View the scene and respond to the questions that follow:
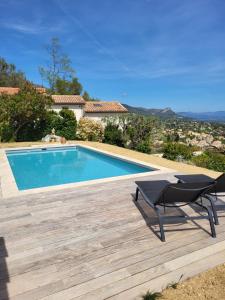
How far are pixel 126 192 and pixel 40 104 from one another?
1422cm

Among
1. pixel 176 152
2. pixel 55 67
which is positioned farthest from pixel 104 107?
pixel 55 67

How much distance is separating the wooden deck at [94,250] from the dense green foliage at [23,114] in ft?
43.3

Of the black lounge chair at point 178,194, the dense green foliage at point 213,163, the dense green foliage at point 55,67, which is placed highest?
the dense green foliage at point 55,67

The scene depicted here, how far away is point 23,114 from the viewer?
58.0 feet

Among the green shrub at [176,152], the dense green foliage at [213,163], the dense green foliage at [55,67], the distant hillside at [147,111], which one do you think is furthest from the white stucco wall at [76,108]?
the dense green foliage at [55,67]

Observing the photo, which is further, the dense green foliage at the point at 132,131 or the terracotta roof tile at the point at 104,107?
the terracotta roof tile at the point at 104,107

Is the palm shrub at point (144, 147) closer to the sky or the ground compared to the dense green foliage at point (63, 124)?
closer to the ground

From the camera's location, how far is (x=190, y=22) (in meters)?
15.3

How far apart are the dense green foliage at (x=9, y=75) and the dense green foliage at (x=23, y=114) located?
1169 inches

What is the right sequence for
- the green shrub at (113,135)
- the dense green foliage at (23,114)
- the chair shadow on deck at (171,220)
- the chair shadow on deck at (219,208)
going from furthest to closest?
the green shrub at (113,135), the dense green foliage at (23,114), the chair shadow on deck at (219,208), the chair shadow on deck at (171,220)

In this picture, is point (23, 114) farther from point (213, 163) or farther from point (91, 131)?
point (213, 163)

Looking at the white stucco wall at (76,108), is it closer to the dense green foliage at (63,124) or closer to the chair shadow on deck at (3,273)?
the dense green foliage at (63,124)

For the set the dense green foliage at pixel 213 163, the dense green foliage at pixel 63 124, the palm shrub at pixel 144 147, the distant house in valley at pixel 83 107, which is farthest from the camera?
the distant house in valley at pixel 83 107

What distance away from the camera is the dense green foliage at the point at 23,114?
17.1 m
